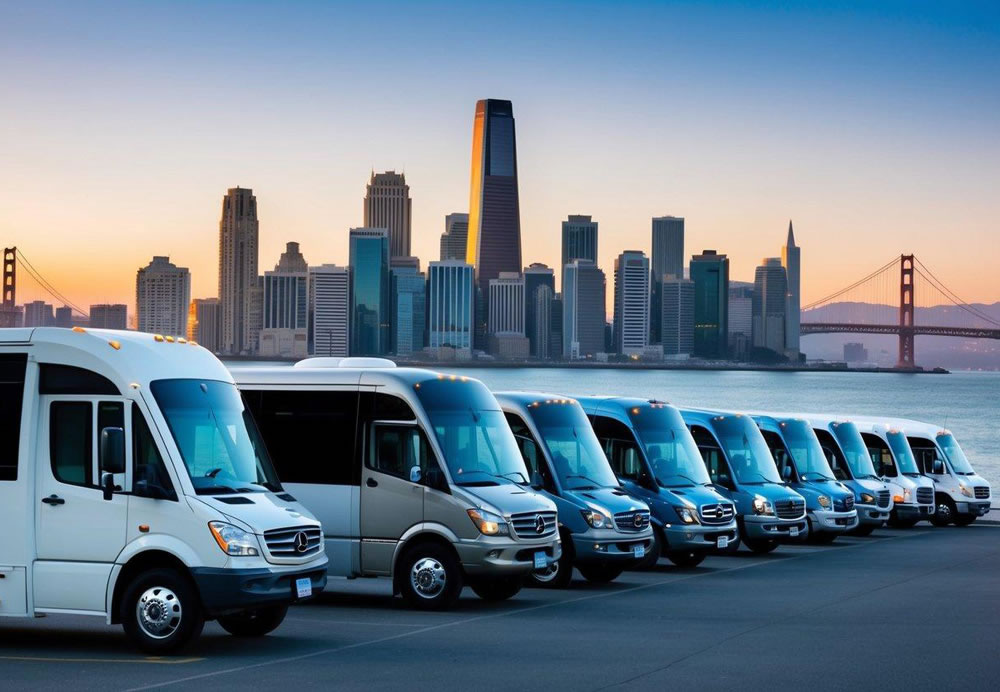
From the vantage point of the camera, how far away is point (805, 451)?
3158 centimetres

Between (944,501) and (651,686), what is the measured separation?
2811 centimetres

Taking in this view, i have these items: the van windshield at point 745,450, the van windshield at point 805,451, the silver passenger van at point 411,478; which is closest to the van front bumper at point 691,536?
the van windshield at point 745,450

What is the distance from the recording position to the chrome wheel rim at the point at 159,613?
1338 centimetres

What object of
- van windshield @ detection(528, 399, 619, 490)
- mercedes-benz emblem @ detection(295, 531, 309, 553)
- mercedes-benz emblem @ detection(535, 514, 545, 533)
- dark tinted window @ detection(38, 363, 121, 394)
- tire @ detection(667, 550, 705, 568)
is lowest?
tire @ detection(667, 550, 705, 568)

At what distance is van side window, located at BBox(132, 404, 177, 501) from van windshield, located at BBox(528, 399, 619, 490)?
801cm

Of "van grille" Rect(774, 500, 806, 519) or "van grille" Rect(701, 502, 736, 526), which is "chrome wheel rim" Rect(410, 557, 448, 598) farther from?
"van grille" Rect(774, 500, 806, 519)

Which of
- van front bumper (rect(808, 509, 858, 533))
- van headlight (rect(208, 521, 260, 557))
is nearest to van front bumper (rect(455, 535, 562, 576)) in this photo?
van headlight (rect(208, 521, 260, 557))

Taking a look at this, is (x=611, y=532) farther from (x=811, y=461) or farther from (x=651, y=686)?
(x=811, y=461)

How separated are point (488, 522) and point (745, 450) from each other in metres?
11.5

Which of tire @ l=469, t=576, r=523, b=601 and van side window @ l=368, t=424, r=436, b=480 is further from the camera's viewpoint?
tire @ l=469, t=576, r=523, b=601

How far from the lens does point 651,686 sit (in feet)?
38.2

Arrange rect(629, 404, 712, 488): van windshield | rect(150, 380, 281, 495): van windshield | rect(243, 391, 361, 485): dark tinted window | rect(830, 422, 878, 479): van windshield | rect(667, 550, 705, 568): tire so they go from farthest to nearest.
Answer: rect(830, 422, 878, 479): van windshield
rect(667, 550, 705, 568): tire
rect(629, 404, 712, 488): van windshield
rect(243, 391, 361, 485): dark tinted window
rect(150, 380, 281, 495): van windshield

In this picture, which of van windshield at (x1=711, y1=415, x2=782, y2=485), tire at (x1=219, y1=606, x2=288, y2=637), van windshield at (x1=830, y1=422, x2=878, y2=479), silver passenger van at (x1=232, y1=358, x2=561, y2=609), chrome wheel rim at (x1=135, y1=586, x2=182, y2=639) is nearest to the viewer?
chrome wheel rim at (x1=135, y1=586, x2=182, y2=639)

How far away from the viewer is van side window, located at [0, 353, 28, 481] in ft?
46.4
